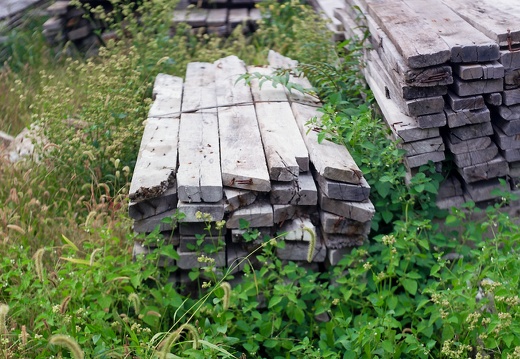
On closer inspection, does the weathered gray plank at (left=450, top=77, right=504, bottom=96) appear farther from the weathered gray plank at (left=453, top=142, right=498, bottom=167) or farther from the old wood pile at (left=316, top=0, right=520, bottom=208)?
the weathered gray plank at (left=453, top=142, right=498, bottom=167)

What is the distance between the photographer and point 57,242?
13.8 ft

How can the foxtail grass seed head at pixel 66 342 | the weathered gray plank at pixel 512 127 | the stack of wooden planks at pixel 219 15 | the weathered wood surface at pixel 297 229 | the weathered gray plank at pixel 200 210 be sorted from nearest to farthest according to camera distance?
the foxtail grass seed head at pixel 66 342
the weathered gray plank at pixel 200 210
the weathered wood surface at pixel 297 229
the weathered gray plank at pixel 512 127
the stack of wooden planks at pixel 219 15

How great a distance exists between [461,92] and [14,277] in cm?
275

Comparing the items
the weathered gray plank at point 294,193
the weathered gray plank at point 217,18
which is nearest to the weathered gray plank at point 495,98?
the weathered gray plank at point 294,193

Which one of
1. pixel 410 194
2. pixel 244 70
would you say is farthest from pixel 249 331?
pixel 244 70

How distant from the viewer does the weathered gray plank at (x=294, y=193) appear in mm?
3574

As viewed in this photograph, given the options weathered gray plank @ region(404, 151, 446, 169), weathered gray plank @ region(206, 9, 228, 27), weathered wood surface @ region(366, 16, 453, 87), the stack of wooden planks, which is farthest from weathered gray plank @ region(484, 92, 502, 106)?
weathered gray plank @ region(206, 9, 228, 27)

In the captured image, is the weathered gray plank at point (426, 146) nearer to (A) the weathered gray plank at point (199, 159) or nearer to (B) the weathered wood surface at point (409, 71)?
(B) the weathered wood surface at point (409, 71)

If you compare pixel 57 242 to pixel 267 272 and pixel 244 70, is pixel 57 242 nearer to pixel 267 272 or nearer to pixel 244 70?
pixel 267 272

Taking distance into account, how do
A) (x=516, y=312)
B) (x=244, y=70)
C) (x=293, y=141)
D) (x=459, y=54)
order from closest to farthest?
1. (x=516, y=312)
2. (x=459, y=54)
3. (x=293, y=141)
4. (x=244, y=70)

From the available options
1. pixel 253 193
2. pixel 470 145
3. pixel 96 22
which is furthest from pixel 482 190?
pixel 96 22

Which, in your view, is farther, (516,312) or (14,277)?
(14,277)

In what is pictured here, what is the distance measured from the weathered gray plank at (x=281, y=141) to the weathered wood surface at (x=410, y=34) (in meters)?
0.79

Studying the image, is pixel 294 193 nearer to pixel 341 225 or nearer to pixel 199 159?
pixel 341 225
